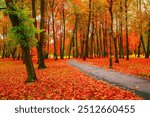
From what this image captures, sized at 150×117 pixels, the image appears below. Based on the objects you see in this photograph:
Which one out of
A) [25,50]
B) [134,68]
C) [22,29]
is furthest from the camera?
[134,68]

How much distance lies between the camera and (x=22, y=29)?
16.5 metres

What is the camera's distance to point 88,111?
8477 millimetres

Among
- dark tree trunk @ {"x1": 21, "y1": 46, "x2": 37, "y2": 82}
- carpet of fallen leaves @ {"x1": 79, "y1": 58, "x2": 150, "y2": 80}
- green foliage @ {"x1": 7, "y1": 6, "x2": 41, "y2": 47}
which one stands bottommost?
carpet of fallen leaves @ {"x1": 79, "y1": 58, "x2": 150, "y2": 80}

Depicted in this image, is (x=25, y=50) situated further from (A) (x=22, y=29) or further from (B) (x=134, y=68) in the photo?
(B) (x=134, y=68)

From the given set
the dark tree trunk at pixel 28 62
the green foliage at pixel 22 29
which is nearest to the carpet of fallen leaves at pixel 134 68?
the dark tree trunk at pixel 28 62

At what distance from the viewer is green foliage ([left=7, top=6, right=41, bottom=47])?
16125 mm

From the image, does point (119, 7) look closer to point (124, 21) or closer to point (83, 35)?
point (124, 21)

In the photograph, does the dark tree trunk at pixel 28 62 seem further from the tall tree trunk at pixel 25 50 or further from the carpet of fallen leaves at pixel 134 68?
the carpet of fallen leaves at pixel 134 68

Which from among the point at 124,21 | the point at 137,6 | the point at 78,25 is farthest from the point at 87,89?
the point at 78,25

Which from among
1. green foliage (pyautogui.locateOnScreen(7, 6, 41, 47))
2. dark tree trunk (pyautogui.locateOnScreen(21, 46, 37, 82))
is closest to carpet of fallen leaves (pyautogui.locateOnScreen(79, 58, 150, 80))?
dark tree trunk (pyautogui.locateOnScreen(21, 46, 37, 82))

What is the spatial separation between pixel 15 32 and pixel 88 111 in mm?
9674

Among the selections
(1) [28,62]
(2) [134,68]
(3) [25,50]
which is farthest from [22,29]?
(2) [134,68]

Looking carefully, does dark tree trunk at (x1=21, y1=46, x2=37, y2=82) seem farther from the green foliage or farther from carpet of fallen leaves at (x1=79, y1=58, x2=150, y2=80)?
carpet of fallen leaves at (x1=79, y1=58, x2=150, y2=80)

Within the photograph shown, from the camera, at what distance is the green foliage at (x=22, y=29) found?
1612cm
